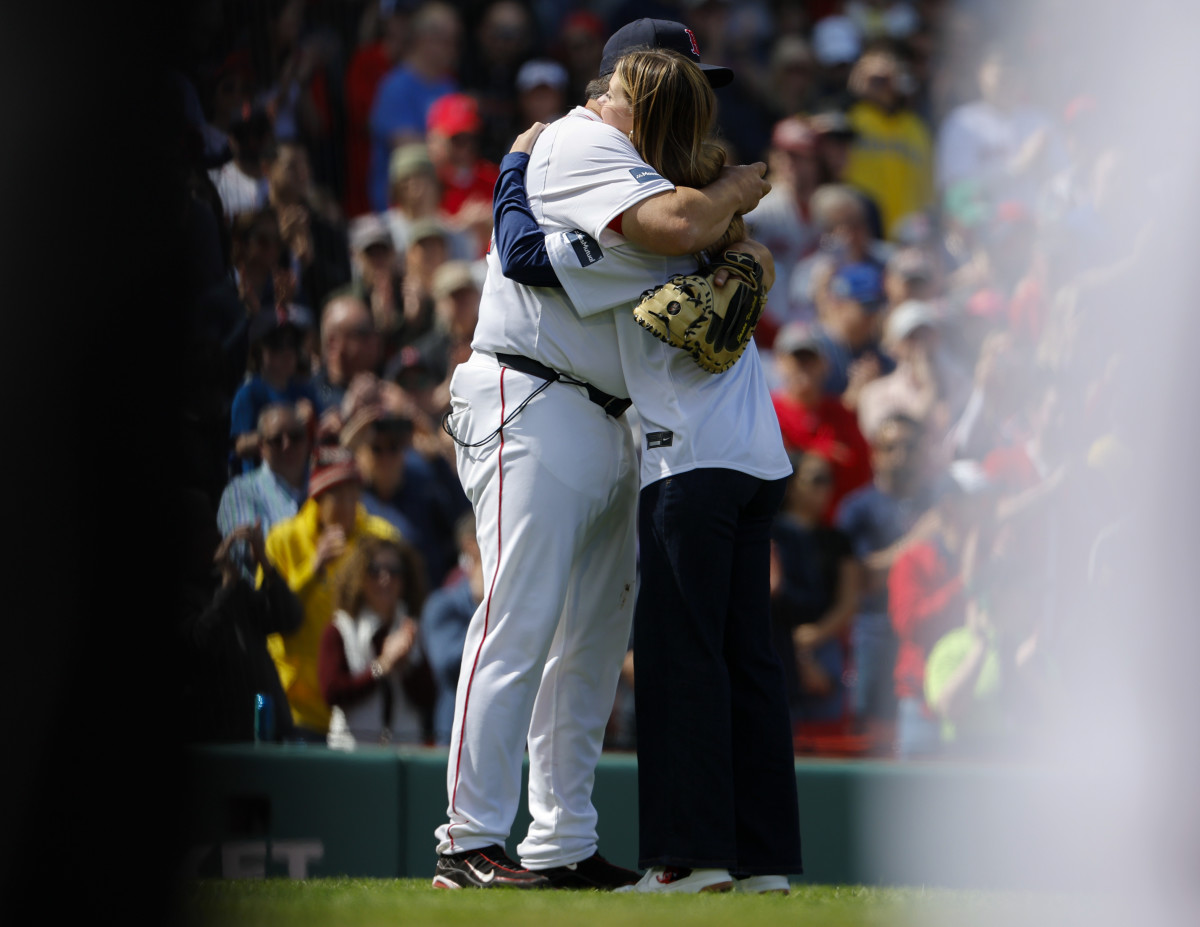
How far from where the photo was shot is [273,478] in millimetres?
3434

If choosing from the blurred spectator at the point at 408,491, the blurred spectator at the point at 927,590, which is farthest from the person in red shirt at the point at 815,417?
the blurred spectator at the point at 408,491

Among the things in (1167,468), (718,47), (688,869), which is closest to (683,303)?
(688,869)

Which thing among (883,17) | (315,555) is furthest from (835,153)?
(315,555)

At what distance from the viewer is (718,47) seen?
909cm

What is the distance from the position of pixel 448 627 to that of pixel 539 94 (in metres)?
3.96

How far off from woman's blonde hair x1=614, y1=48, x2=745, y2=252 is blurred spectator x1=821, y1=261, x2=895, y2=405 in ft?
12.3

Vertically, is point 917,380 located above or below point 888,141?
below

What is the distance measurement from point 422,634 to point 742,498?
219 centimetres

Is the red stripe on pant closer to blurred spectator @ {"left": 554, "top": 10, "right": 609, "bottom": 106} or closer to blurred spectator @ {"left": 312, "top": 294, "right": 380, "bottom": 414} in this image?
blurred spectator @ {"left": 312, "top": 294, "right": 380, "bottom": 414}

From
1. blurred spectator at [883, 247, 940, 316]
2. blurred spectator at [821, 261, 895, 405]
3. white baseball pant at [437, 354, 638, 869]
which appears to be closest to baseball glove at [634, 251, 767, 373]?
white baseball pant at [437, 354, 638, 869]

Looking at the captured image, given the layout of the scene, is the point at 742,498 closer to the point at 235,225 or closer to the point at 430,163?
the point at 235,225

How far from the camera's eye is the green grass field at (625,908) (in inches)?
79.0

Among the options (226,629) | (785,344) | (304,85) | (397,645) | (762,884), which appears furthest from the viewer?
(785,344)

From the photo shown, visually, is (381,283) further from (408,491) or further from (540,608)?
(540,608)
